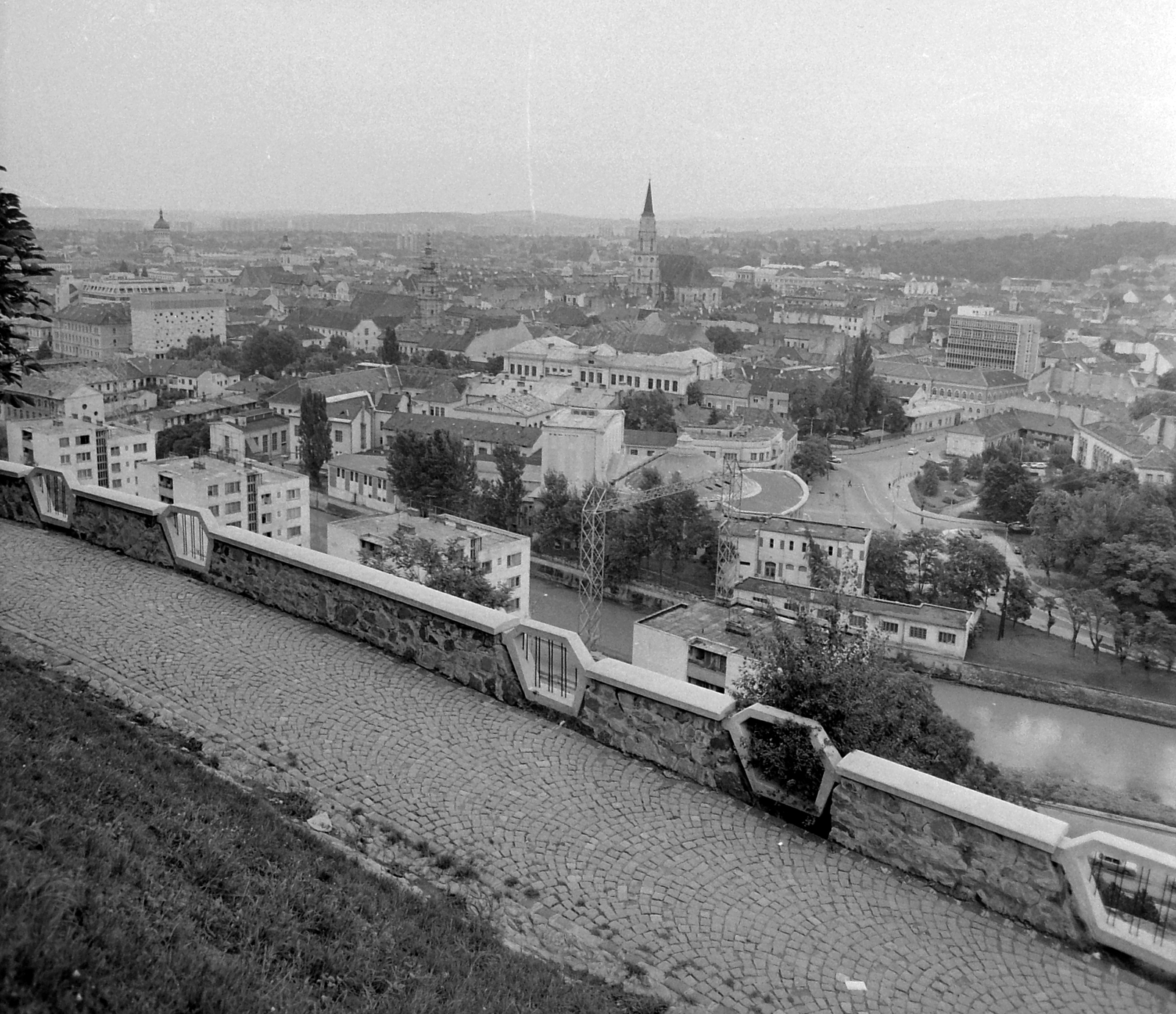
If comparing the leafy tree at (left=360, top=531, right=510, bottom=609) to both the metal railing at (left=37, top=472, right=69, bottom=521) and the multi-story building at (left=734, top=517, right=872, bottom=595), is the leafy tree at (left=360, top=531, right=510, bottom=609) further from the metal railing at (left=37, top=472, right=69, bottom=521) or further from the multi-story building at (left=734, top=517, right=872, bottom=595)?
the multi-story building at (left=734, top=517, right=872, bottom=595)

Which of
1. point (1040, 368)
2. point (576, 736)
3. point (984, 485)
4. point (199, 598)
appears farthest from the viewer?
point (1040, 368)

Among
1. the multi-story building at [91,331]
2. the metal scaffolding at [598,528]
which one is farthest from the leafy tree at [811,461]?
the multi-story building at [91,331]

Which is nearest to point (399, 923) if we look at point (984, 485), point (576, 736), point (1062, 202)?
point (576, 736)

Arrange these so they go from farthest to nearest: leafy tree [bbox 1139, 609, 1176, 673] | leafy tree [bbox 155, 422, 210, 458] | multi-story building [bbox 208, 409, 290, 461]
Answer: multi-story building [bbox 208, 409, 290, 461] < leafy tree [bbox 155, 422, 210, 458] < leafy tree [bbox 1139, 609, 1176, 673]

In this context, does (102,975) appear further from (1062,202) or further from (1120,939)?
(1062,202)

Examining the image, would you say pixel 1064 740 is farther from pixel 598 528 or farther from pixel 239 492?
pixel 239 492

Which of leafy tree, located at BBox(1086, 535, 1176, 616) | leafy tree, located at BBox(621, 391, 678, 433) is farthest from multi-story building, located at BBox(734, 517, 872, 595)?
leafy tree, located at BBox(621, 391, 678, 433)
